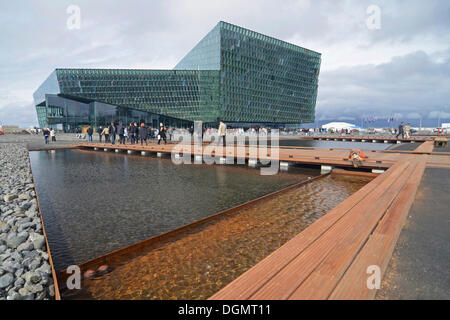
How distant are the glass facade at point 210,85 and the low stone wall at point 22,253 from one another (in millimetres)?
49111

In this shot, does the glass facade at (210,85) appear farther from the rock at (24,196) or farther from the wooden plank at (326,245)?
the wooden plank at (326,245)

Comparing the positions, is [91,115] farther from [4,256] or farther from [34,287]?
[34,287]

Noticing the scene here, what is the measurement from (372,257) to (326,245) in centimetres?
39

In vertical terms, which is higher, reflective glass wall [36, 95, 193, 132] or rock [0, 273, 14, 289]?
reflective glass wall [36, 95, 193, 132]

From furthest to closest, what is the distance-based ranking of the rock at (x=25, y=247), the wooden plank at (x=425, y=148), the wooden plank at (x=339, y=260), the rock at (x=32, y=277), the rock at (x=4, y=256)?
1. the wooden plank at (x=425, y=148)
2. the rock at (x=25, y=247)
3. the rock at (x=4, y=256)
4. the rock at (x=32, y=277)
5. the wooden plank at (x=339, y=260)

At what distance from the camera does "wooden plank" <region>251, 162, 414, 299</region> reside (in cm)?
177

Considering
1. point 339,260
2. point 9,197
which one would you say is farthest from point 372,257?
point 9,197

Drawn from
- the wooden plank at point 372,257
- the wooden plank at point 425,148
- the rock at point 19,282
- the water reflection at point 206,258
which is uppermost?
the wooden plank at point 425,148

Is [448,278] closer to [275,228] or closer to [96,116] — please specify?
[275,228]

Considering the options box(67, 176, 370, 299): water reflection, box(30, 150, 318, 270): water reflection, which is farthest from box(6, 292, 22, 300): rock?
box(30, 150, 318, 270): water reflection

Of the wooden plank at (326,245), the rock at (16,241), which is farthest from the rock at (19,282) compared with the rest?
the wooden plank at (326,245)

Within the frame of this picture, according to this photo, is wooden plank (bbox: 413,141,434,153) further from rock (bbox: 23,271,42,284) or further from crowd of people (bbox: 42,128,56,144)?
crowd of people (bbox: 42,128,56,144)

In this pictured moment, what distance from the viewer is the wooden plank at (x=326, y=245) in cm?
177
